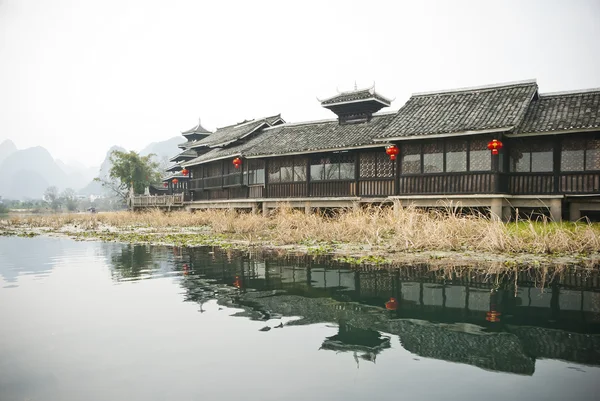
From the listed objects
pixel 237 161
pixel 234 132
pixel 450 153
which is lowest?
pixel 450 153

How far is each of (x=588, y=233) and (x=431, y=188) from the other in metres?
6.91

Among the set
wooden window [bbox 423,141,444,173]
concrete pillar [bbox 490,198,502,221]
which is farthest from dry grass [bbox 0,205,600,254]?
wooden window [bbox 423,141,444,173]

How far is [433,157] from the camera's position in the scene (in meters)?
16.6

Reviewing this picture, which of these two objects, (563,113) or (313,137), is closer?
(563,113)

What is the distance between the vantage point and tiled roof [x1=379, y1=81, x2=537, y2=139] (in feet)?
49.7

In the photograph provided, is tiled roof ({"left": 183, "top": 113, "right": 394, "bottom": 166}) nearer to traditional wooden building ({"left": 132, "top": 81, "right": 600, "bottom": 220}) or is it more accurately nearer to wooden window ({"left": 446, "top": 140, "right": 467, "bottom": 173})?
traditional wooden building ({"left": 132, "top": 81, "right": 600, "bottom": 220})

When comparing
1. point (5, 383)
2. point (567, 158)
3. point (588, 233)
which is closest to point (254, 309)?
point (5, 383)

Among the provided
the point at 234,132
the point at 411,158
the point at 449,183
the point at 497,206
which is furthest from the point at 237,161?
the point at 497,206

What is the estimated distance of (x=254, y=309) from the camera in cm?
575

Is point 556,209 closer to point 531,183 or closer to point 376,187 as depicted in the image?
point 531,183

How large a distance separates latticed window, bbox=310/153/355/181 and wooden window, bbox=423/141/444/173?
147 inches

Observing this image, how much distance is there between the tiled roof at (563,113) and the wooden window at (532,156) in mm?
779

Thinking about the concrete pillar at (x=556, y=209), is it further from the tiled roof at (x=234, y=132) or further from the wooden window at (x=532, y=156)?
the tiled roof at (x=234, y=132)

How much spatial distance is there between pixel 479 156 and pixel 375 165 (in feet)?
14.7
